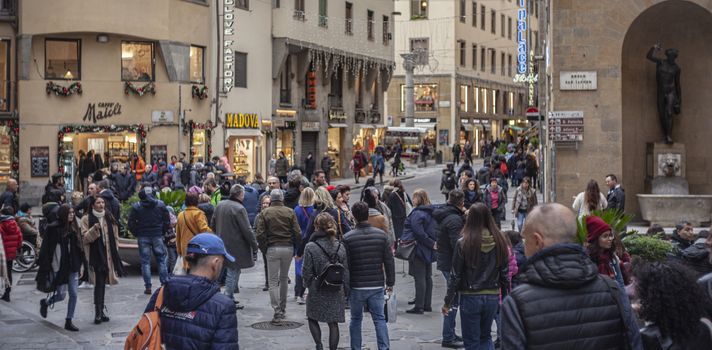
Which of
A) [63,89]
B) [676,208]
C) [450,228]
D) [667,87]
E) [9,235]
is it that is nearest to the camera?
[450,228]

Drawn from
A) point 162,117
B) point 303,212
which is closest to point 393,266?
point 303,212

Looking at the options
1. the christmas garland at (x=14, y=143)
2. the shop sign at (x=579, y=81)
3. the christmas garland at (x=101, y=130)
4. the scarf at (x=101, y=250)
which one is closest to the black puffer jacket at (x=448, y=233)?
the scarf at (x=101, y=250)

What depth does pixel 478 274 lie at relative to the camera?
28.9 ft

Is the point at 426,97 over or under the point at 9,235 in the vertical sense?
over

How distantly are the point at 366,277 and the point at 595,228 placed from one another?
8.79 ft

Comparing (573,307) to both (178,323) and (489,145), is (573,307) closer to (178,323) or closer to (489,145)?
(178,323)

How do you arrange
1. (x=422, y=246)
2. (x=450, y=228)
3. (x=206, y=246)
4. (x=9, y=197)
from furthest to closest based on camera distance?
(x=9, y=197) < (x=422, y=246) < (x=450, y=228) < (x=206, y=246)

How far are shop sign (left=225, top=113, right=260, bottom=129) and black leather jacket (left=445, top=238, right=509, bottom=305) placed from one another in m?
25.9

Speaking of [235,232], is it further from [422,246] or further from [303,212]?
[422,246]

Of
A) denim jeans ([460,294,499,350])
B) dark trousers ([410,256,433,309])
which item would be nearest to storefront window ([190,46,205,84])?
dark trousers ([410,256,433,309])

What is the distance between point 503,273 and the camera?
9000 millimetres

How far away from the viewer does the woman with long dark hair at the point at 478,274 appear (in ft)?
28.9

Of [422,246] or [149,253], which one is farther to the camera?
[149,253]

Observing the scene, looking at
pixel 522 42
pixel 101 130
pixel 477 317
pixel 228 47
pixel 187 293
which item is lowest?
pixel 477 317
